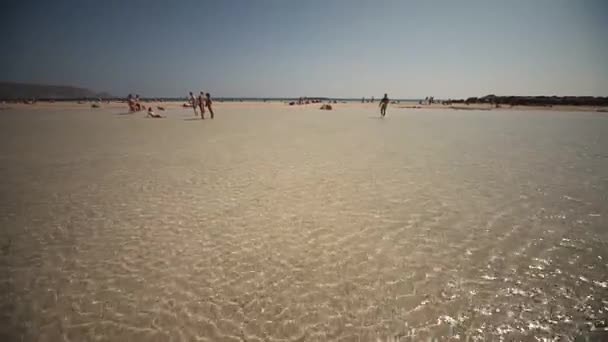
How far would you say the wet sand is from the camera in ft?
8.87

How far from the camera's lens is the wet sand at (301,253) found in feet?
8.87

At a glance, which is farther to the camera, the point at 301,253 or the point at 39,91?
the point at 39,91

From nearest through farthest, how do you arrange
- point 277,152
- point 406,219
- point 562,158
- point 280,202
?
point 406,219 < point 280,202 < point 562,158 < point 277,152

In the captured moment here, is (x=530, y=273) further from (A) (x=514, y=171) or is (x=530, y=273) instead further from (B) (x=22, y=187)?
(B) (x=22, y=187)

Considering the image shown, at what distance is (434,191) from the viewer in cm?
612

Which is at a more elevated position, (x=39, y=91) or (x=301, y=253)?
(x=39, y=91)

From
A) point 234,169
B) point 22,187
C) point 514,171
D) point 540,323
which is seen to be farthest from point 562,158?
point 22,187

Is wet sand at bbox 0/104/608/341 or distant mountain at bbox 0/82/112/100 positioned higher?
distant mountain at bbox 0/82/112/100

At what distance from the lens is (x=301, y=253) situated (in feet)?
12.6

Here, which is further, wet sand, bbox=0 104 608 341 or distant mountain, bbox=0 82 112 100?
distant mountain, bbox=0 82 112 100

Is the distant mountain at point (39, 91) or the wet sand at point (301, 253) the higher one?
the distant mountain at point (39, 91)

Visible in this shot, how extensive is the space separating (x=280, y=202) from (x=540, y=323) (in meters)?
4.17

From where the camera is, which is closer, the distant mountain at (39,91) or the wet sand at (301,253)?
the wet sand at (301,253)

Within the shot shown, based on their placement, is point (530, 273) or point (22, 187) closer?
point (530, 273)
